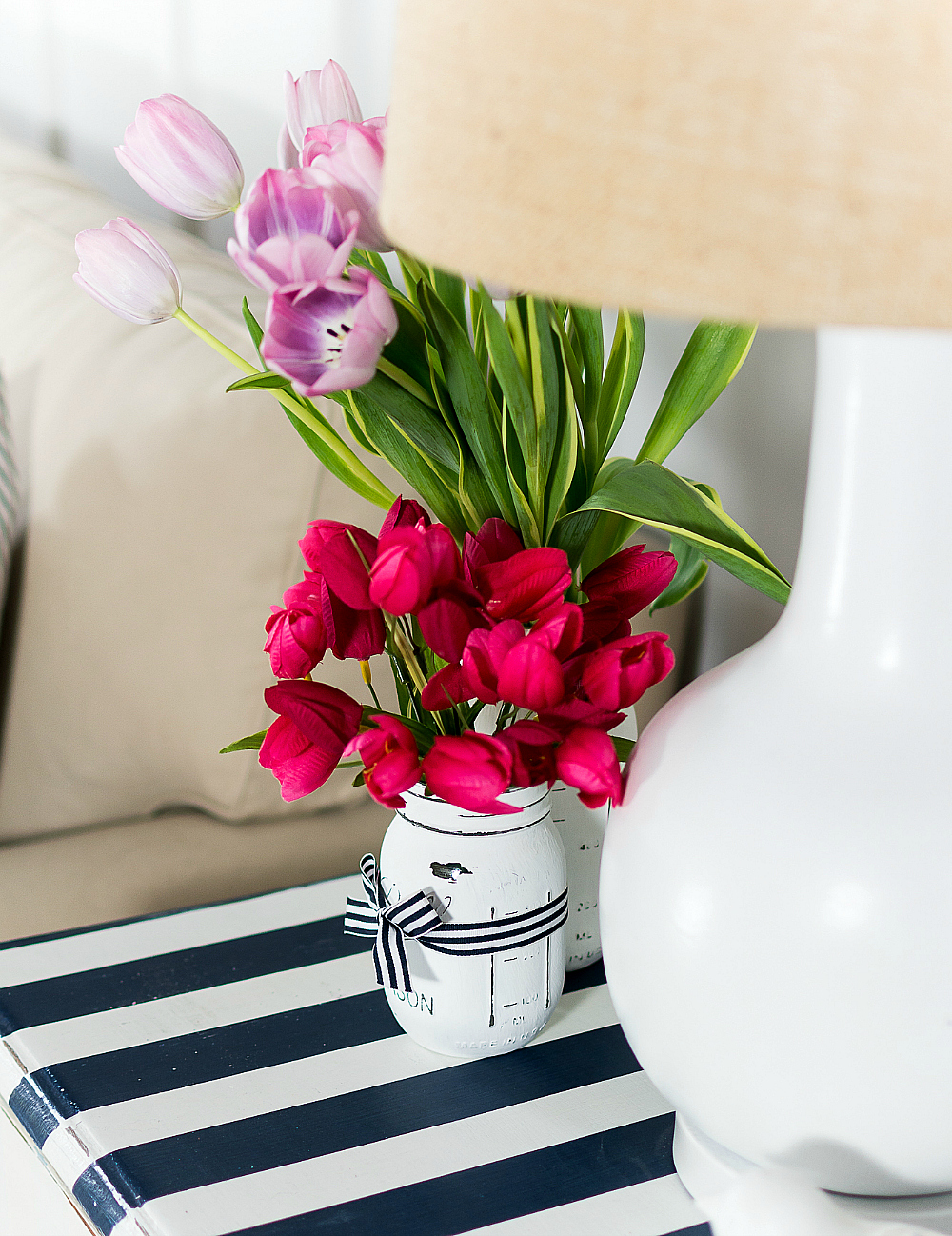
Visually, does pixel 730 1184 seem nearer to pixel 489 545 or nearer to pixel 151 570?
pixel 489 545

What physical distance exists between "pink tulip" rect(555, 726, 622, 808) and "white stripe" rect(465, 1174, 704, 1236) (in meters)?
0.18

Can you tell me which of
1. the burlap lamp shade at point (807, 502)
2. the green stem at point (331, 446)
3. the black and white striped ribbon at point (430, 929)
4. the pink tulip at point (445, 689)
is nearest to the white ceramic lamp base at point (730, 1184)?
the burlap lamp shade at point (807, 502)

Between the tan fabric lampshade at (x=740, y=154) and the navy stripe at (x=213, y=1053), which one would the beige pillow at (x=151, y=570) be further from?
the tan fabric lampshade at (x=740, y=154)

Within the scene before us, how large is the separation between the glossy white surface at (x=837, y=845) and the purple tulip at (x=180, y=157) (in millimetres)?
266

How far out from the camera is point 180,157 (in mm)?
509

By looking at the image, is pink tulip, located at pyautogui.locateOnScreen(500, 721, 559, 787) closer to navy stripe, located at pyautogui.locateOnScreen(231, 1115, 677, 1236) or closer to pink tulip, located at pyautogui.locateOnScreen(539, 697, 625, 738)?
pink tulip, located at pyautogui.locateOnScreen(539, 697, 625, 738)

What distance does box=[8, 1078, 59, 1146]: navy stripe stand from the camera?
0.59 meters

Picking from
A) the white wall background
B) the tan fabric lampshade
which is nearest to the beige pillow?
the white wall background

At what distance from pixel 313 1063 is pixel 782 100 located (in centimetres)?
52

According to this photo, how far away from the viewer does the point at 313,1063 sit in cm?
63

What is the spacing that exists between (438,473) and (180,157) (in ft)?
0.61

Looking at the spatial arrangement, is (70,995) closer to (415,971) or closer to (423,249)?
(415,971)

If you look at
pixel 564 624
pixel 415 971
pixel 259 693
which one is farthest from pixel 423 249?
pixel 259 693

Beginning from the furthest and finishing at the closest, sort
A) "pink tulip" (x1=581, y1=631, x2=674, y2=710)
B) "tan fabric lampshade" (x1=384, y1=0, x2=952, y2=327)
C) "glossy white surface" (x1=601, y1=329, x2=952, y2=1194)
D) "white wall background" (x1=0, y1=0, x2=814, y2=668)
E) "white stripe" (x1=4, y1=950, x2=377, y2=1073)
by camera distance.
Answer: "white wall background" (x1=0, y1=0, x2=814, y2=668) < "white stripe" (x1=4, y1=950, x2=377, y2=1073) < "pink tulip" (x1=581, y1=631, x2=674, y2=710) < "glossy white surface" (x1=601, y1=329, x2=952, y2=1194) < "tan fabric lampshade" (x1=384, y1=0, x2=952, y2=327)
